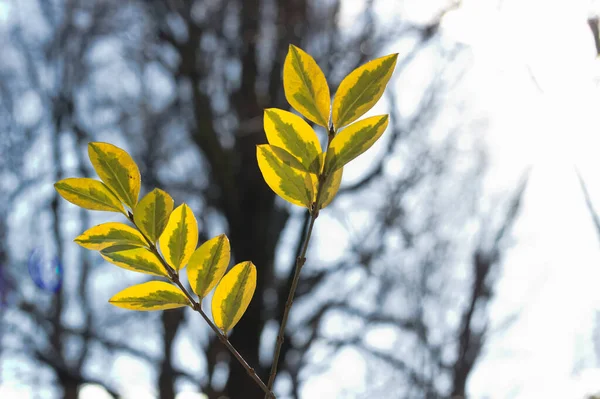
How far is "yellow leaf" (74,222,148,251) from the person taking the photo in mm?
153

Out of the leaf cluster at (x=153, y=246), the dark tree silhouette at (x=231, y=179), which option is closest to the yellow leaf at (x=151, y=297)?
the leaf cluster at (x=153, y=246)

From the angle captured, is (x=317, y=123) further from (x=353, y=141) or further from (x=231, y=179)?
(x=231, y=179)

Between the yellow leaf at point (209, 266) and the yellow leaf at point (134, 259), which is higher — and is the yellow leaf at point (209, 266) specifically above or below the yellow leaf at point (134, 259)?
below

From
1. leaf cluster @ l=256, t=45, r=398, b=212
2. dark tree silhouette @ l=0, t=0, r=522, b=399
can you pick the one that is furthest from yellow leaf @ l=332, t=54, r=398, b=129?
dark tree silhouette @ l=0, t=0, r=522, b=399

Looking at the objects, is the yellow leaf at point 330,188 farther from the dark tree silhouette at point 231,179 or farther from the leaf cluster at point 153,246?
the dark tree silhouette at point 231,179

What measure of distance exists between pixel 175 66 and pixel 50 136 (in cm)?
64

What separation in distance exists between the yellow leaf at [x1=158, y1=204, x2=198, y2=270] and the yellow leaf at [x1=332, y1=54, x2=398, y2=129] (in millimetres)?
58

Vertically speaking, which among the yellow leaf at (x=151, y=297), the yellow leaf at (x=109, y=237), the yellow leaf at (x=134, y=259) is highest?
the yellow leaf at (x=109, y=237)

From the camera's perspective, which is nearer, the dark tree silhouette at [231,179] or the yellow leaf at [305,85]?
the yellow leaf at [305,85]

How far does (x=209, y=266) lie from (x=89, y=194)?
4 centimetres

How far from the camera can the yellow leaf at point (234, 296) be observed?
16cm

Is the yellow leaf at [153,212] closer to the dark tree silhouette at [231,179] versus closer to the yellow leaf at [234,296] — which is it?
the yellow leaf at [234,296]

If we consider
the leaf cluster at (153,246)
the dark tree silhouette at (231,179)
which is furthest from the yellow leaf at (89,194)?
the dark tree silhouette at (231,179)

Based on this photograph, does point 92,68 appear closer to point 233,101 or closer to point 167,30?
point 167,30
